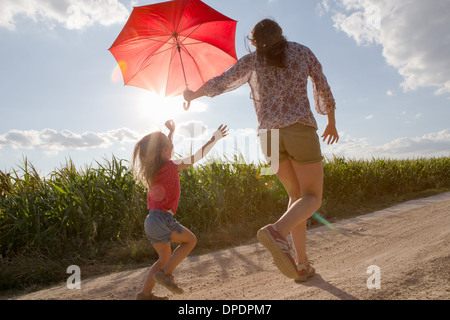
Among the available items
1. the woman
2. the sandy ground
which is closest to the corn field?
the sandy ground

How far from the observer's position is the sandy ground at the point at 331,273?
2.68 meters

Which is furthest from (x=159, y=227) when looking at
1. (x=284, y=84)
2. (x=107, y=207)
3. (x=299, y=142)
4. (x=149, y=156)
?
(x=107, y=207)

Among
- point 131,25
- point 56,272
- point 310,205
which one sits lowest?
point 56,272

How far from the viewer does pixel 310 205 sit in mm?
2486

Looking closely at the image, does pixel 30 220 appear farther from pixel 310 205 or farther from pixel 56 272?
pixel 310 205

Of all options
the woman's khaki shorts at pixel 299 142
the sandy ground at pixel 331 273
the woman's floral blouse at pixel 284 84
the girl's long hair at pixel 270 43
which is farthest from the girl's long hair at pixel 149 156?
the sandy ground at pixel 331 273

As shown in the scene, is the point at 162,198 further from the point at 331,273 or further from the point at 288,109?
the point at 331,273

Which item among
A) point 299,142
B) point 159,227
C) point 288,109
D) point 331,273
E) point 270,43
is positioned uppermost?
point 270,43

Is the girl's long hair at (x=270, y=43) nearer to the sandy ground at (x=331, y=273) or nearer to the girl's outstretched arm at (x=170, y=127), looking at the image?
the girl's outstretched arm at (x=170, y=127)

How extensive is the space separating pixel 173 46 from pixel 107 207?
3.33m

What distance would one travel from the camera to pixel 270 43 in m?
2.54

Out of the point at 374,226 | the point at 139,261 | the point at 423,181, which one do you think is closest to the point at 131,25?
the point at 139,261

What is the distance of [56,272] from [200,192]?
272cm

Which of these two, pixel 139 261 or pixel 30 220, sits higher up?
pixel 30 220
